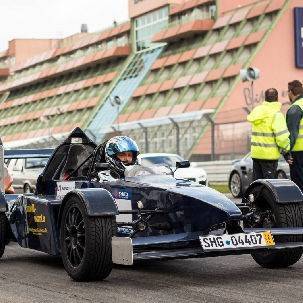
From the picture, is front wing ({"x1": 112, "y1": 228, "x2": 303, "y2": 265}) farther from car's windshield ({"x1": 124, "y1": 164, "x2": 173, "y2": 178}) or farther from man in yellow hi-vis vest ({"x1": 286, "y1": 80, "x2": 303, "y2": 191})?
man in yellow hi-vis vest ({"x1": 286, "y1": 80, "x2": 303, "y2": 191})

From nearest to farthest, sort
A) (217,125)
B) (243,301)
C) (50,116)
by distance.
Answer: (243,301) < (217,125) < (50,116)

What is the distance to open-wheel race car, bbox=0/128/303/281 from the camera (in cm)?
747

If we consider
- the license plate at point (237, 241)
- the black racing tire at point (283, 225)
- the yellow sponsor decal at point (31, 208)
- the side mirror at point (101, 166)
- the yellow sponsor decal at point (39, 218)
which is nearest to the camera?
the license plate at point (237, 241)

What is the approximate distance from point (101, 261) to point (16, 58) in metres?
121

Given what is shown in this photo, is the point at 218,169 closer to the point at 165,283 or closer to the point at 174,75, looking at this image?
the point at 165,283

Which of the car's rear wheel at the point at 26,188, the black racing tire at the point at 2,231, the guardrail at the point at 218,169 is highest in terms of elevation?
the black racing tire at the point at 2,231

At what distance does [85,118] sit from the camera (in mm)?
83500

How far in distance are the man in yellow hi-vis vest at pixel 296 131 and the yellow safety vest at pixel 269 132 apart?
0.24 metres

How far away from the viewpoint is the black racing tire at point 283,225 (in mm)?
8141

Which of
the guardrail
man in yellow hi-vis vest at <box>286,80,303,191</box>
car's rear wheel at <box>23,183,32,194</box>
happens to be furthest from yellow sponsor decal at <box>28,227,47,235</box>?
the guardrail

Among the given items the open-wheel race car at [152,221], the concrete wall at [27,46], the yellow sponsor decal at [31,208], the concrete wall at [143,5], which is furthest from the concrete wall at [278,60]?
the concrete wall at [27,46]

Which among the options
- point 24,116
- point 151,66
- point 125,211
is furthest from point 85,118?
point 125,211

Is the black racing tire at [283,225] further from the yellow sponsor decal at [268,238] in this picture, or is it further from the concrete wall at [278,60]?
the concrete wall at [278,60]

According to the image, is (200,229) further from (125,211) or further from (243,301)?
(243,301)
